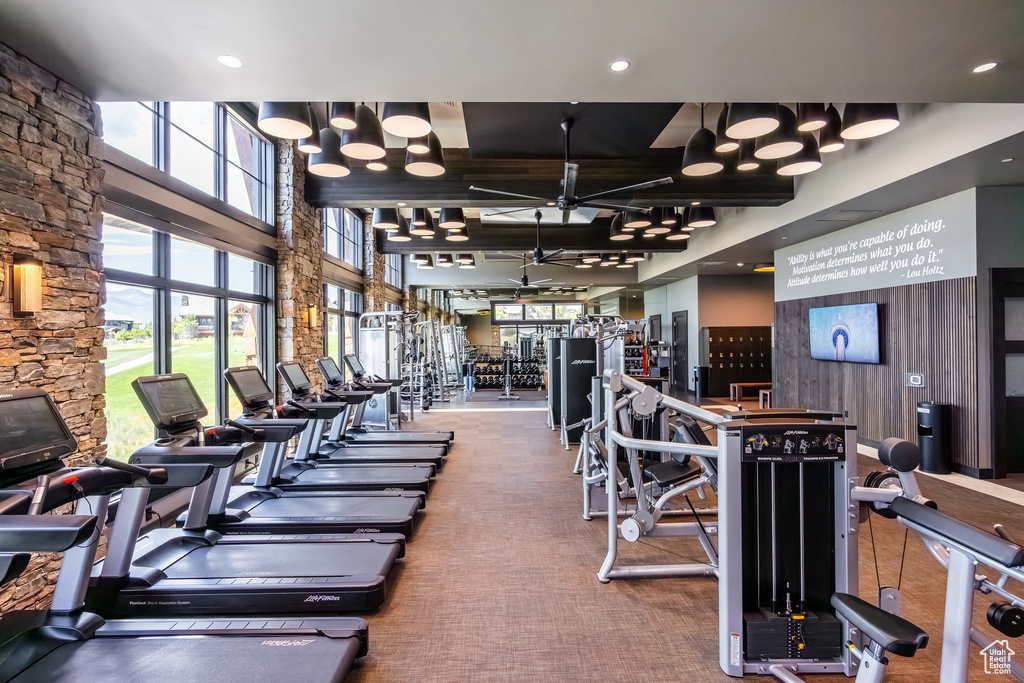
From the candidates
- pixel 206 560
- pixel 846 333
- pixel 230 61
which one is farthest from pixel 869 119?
pixel 206 560

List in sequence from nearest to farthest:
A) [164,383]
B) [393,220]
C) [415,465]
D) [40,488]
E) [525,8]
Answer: [40,488] → [525,8] → [164,383] → [415,465] → [393,220]

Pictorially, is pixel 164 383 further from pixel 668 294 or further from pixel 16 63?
pixel 668 294

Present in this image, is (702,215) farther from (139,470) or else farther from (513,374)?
(513,374)

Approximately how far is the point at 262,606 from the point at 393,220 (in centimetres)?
612

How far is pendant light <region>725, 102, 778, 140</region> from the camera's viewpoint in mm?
3957

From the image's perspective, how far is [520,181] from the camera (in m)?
6.75

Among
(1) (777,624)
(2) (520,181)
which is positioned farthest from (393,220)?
(1) (777,624)

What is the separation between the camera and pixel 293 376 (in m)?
5.18

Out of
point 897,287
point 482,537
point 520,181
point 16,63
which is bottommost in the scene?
point 482,537

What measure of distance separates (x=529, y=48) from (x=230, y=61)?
1.95 m

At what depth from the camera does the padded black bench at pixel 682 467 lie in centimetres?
297

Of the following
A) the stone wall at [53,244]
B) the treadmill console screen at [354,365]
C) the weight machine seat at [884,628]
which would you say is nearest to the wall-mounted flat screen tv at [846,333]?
the weight machine seat at [884,628]

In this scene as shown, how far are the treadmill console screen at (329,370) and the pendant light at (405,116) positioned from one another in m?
3.37

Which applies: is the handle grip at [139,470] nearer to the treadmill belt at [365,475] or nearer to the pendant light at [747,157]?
the treadmill belt at [365,475]
